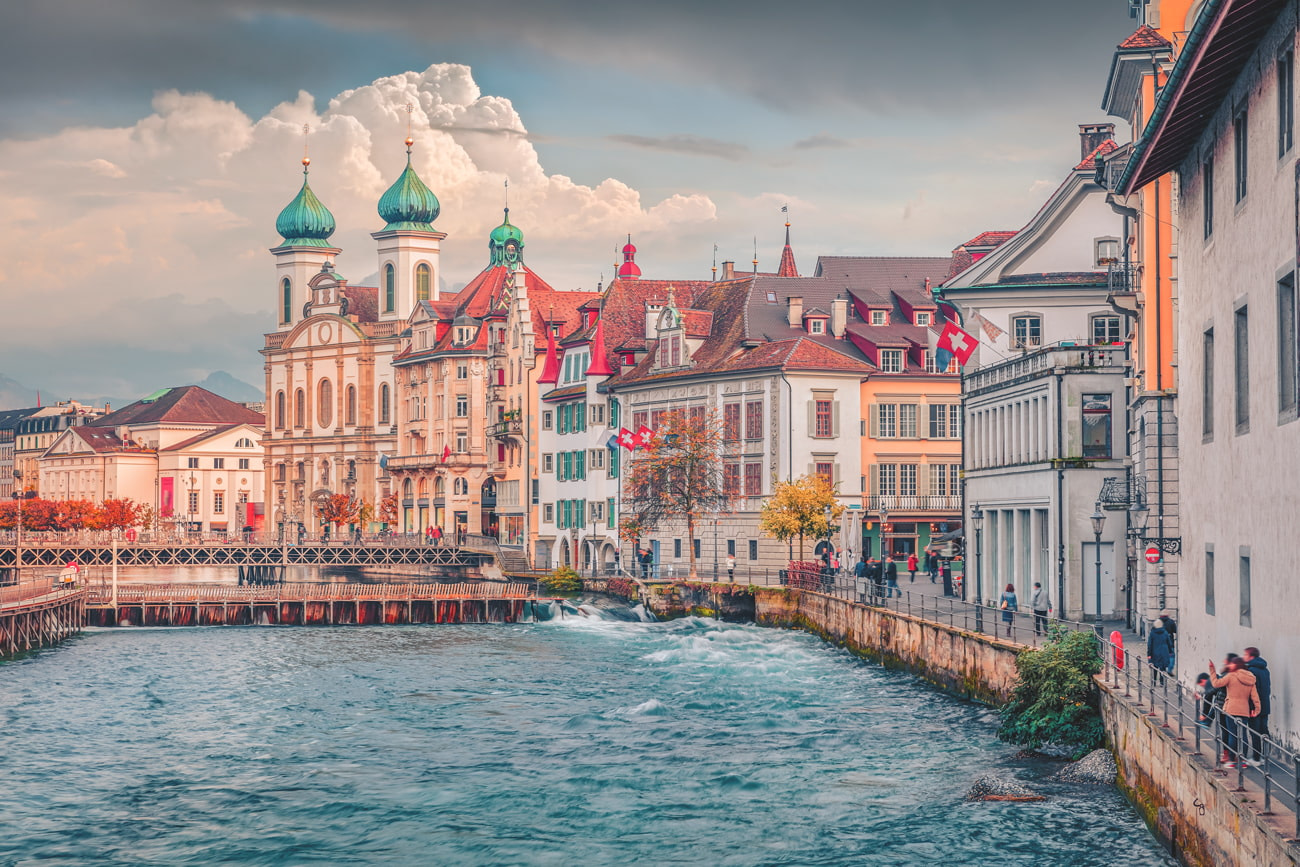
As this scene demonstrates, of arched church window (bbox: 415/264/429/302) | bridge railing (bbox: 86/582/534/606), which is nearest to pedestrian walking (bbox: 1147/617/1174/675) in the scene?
bridge railing (bbox: 86/582/534/606)

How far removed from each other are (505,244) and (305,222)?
21142 millimetres

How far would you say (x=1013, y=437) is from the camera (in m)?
54.6

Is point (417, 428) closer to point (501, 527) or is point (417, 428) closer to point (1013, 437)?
point (501, 527)

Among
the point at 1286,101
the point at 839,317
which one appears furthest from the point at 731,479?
the point at 1286,101

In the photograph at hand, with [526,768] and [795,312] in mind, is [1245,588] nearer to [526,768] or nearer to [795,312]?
[526,768]

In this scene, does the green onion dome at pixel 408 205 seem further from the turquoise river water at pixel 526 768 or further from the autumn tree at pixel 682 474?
the turquoise river water at pixel 526 768

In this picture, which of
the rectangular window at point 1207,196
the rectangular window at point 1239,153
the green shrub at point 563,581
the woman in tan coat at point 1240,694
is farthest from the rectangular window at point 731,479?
the woman in tan coat at point 1240,694

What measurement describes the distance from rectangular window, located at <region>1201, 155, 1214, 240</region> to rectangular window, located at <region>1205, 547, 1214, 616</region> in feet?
16.3

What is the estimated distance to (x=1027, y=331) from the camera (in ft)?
195

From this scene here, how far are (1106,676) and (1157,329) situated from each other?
1040cm

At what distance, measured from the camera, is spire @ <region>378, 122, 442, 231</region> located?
149m

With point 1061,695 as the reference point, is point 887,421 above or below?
above

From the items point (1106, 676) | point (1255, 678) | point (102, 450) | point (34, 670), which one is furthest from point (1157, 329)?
point (102, 450)

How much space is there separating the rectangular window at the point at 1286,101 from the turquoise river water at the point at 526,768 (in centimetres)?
974
